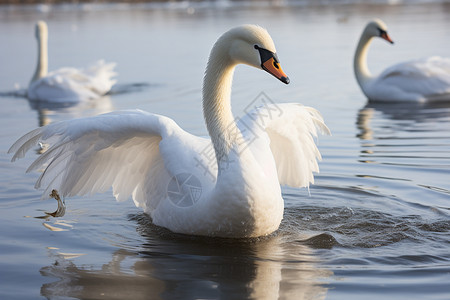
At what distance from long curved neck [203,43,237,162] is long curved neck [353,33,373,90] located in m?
7.35

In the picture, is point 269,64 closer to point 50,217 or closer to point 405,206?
point 405,206

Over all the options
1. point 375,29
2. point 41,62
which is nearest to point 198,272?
point 375,29

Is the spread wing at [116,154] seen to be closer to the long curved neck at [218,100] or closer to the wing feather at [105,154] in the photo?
the wing feather at [105,154]

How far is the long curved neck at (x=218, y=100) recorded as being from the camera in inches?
205

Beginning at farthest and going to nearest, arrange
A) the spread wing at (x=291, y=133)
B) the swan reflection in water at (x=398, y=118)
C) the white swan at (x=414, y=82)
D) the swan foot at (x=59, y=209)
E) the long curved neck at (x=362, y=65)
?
the long curved neck at (x=362, y=65) → the white swan at (x=414, y=82) → the swan reflection in water at (x=398, y=118) → the spread wing at (x=291, y=133) → the swan foot at (x=59, y=209)

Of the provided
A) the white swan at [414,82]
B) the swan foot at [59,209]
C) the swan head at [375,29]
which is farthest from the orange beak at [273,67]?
the swan head at [375,29]

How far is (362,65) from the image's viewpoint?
1255cm

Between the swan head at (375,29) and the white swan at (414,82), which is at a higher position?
the swan head at (375,29)

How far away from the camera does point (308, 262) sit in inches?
194

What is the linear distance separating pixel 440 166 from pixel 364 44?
5.99 m

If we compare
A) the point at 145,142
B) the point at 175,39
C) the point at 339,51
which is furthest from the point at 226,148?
the point at 175,39

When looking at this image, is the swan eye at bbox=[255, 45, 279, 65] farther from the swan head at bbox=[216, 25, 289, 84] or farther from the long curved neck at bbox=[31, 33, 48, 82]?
the long curved neck at bbox=[31, 33, 48, 82]

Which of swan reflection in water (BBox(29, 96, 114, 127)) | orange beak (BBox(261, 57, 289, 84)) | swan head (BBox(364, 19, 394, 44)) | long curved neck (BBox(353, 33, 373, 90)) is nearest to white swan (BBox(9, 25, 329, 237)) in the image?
orange beak (BBox(261, 57, 289, 84))

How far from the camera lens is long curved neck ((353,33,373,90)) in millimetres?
12336
